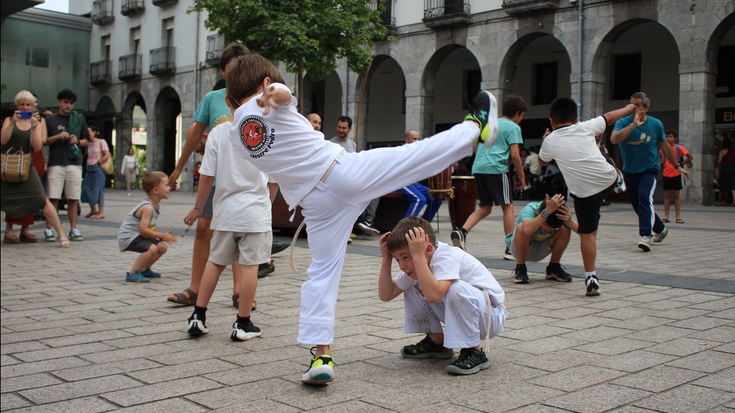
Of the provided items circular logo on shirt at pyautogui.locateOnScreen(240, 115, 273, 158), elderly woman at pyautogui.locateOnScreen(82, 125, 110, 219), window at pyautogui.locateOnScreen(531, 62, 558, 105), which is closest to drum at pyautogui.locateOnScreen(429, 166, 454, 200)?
circular logo on shirt at pyautogui.locateOnScreen(240, 115, 273, 158)

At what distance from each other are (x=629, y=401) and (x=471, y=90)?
28.6m

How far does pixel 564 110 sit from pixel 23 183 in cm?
727

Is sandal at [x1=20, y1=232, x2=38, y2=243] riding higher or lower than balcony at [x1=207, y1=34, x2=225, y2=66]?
lower

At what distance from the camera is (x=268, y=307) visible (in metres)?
5.14

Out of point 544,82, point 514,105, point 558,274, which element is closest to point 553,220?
point 558,274

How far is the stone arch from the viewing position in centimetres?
3775

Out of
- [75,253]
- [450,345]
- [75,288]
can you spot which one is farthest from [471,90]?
[450,345]

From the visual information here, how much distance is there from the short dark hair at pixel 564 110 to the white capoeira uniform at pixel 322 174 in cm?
285

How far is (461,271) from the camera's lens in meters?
3.57

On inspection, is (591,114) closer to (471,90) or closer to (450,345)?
(471,90)

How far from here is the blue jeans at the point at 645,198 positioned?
339 inches

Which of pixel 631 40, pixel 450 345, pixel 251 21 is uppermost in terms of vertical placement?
pixel 631 40

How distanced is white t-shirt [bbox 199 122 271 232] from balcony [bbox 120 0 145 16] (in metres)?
37.2

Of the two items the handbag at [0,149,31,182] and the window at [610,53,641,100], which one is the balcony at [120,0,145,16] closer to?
the window at [610,53,641,100]
